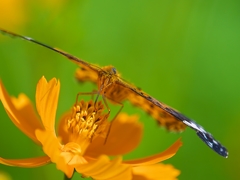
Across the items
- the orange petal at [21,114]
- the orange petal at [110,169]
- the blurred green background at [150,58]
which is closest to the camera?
the orange petal at [110,169]

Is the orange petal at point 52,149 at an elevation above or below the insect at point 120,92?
below

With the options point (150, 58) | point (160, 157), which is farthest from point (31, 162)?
point (150, 58)

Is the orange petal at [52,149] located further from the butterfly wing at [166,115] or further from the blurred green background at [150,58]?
the blurred green background at [150,58]

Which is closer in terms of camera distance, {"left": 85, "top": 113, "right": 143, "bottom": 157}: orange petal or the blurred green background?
{"left": 85, "top": 113, "right": 143, "bottom": 157}: orange petal

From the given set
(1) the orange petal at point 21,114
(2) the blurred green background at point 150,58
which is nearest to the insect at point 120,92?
(1) the orange petal at point 21,114

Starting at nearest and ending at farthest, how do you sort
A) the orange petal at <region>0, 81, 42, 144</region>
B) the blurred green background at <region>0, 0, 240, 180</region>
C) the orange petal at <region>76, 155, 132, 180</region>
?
the orange petal at <region>76, 155, 132, 180</region> → the orange petal at <region>0, 81, 42, 144</region> → the blurred green background at <region>0, 0, 240, 180</region>

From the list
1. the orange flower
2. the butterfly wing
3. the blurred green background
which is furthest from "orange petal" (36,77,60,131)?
the blurred green background

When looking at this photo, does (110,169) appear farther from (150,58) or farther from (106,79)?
(150,58)

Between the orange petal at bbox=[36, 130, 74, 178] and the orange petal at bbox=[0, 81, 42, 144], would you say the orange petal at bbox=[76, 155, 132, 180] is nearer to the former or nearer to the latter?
the orange petal at bbox=[36, 130, 74, 178]
